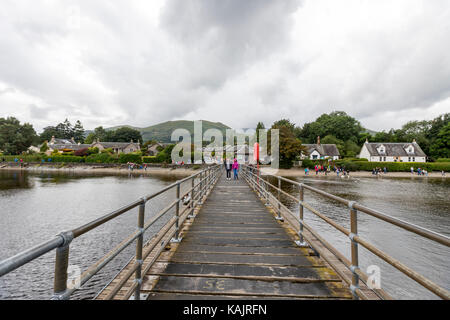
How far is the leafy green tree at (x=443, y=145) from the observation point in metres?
59.2

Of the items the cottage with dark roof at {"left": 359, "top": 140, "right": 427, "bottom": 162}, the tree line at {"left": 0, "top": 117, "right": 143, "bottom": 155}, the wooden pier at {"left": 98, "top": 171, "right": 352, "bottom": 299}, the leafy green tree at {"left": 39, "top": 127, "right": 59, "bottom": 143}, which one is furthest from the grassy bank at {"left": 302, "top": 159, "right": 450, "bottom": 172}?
the leafy green tree at {"left": 39, "top": 127, "right": 59, "bottom": 143}

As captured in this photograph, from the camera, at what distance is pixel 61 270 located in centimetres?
147

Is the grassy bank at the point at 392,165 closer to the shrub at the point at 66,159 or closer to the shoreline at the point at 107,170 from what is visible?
the shoreline at the point at 107,170

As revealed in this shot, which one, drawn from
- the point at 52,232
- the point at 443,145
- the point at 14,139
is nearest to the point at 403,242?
the point at 52,232

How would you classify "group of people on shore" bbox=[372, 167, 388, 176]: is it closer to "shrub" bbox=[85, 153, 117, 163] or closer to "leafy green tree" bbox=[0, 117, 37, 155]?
"shrub" bbox=[85, 153, 117, 163]

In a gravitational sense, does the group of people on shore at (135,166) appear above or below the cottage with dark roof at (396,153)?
below

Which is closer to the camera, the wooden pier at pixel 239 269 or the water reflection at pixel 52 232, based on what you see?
the wooden pier at pixel 239 269

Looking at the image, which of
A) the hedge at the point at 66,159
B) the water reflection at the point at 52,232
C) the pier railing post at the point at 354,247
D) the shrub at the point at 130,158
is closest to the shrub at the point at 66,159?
the hedge at the point at 66,159

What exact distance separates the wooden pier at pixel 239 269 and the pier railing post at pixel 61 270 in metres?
1.49

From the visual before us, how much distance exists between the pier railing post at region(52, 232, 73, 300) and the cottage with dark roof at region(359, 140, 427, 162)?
74.3m

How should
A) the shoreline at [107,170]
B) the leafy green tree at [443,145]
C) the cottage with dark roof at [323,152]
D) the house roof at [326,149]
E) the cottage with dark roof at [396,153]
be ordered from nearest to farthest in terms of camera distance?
the shoreline at [107,170] → the leafy green tree at [443,145] → the cottage with dark roof at [396,153] → the cottage with dark roof at [323,152] → the house roof at [326,149]

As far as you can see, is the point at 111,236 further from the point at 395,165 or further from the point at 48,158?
the point at 48,158
